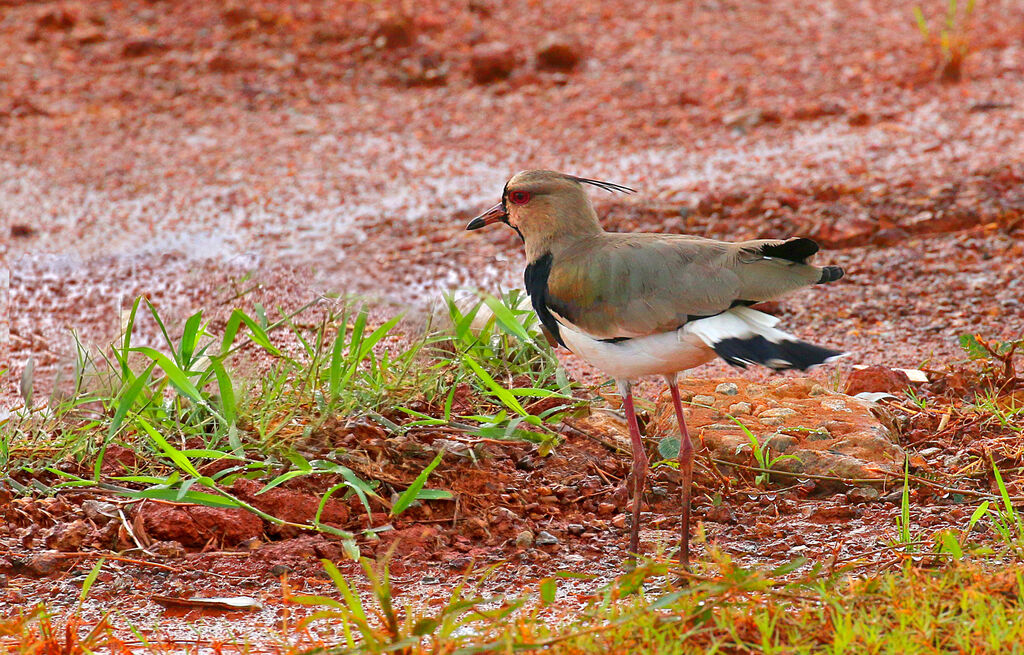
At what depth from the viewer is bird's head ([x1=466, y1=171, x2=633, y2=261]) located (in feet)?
11.0

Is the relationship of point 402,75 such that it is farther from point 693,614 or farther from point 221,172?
point 693,614

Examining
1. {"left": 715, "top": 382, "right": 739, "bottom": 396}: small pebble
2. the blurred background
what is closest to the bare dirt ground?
the blurred background

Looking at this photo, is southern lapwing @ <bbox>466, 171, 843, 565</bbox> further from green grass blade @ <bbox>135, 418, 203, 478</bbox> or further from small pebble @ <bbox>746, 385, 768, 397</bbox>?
green grass blade @ <bbox>135, 418, 203, 478</bbox>

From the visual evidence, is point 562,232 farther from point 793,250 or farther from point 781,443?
point 781,443

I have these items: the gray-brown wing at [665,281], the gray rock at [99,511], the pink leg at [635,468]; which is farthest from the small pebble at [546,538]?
the gray rock at [99,511]

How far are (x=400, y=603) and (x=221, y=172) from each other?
457 cm

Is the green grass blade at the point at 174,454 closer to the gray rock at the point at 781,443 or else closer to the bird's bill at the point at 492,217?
the bird's bill at the point at 492,217

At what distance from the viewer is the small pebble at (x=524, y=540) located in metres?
3.31

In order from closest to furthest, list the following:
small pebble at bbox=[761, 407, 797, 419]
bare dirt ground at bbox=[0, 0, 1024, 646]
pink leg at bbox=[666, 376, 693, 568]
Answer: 1. pink leg at bbox=[666, 376, 693, 568]
2. bare dirt ground at bbox=[0, 0, 1024, 646]
3. small pebble at bbox=[761, 407, 797, 419]

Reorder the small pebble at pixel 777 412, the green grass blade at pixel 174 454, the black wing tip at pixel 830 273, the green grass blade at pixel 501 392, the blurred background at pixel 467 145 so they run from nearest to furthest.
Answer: the black wing tip at pixel 830 273 < the green grass blade at pixel 174 454 < the green grass blade at pixel 501 392 < the small pebble at pixel 777 412 < the blurred background at pixel 467 145

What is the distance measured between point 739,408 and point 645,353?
98 centimetres

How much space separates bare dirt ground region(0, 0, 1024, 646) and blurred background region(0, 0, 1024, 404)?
21 millimetres

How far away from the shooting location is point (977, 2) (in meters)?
8.91

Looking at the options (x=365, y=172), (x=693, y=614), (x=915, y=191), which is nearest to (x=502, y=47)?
(x=365, y=172)
